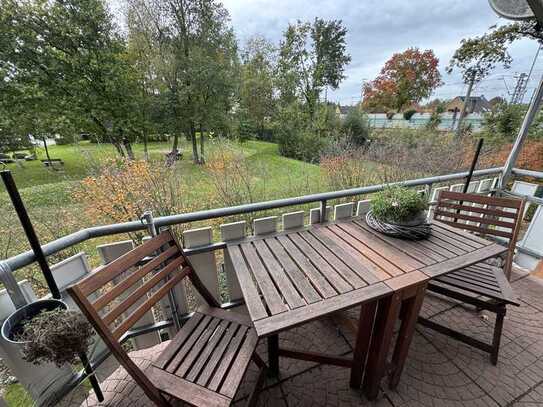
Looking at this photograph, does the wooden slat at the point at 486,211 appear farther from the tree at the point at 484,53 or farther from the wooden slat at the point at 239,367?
the tree at the point at 484,53

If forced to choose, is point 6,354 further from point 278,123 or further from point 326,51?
point 326,51

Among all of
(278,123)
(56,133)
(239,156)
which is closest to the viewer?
(239,156)

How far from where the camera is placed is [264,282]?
1110mm

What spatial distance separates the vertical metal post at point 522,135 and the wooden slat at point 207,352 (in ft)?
10.5

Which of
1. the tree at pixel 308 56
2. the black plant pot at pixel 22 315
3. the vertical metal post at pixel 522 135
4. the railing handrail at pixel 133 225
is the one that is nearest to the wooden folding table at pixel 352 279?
the railing handrail at pixel 133 225

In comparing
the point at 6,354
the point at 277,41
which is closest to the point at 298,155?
the point at 277,41

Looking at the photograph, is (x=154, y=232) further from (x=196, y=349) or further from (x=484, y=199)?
(x=484, y=199)

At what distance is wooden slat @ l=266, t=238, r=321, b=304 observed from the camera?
1027 millimetres

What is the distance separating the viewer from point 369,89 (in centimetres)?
2116

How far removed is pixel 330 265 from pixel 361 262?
0.17 m

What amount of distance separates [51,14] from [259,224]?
31.9 ft

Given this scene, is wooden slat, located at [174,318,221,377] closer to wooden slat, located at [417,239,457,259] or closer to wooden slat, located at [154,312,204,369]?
wooden slat, located at [154,312,204,369]

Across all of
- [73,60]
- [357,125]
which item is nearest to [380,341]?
[73,60]

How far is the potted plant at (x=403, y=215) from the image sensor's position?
1430 mm
